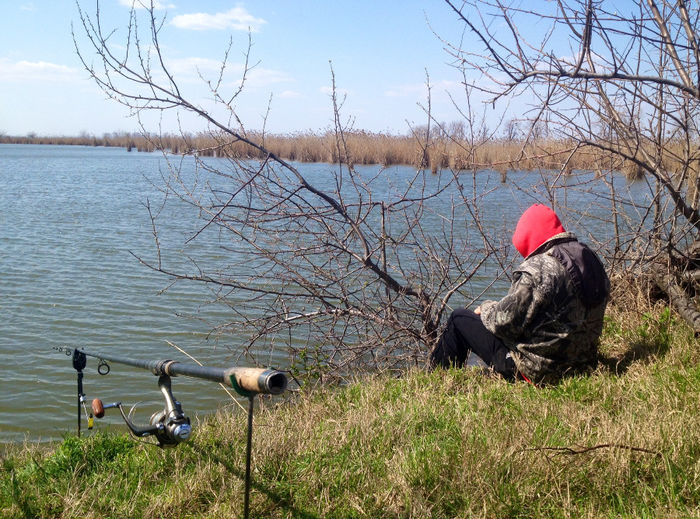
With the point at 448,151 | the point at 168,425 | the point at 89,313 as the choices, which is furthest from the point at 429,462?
the point at 89,313

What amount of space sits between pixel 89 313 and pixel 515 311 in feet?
23.1

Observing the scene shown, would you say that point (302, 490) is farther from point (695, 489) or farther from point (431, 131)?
point (431, 131)

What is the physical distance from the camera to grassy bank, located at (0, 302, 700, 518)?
2.88 m

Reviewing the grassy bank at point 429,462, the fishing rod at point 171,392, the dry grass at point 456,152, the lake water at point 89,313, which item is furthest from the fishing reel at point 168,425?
the lake water at point 89,313

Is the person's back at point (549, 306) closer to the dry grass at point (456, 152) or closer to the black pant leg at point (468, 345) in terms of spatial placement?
the black pant leg at point (468, 345)

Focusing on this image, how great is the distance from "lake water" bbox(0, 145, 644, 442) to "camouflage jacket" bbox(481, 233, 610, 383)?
1.93 meters

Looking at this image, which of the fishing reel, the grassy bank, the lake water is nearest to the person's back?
the grassy bank

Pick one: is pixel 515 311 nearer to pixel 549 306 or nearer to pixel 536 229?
pixel 549 306

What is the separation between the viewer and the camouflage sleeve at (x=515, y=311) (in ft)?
14.8

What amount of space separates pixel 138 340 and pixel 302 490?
20.0ft

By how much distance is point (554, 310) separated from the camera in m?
4.50

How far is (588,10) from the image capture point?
3.01 m

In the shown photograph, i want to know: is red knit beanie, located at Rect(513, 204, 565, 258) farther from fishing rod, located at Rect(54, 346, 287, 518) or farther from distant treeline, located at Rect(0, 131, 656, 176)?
fishing rod, located at Rect(54, 346, 287, 518)

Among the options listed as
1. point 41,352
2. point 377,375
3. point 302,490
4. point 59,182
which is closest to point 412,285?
point 377,375
